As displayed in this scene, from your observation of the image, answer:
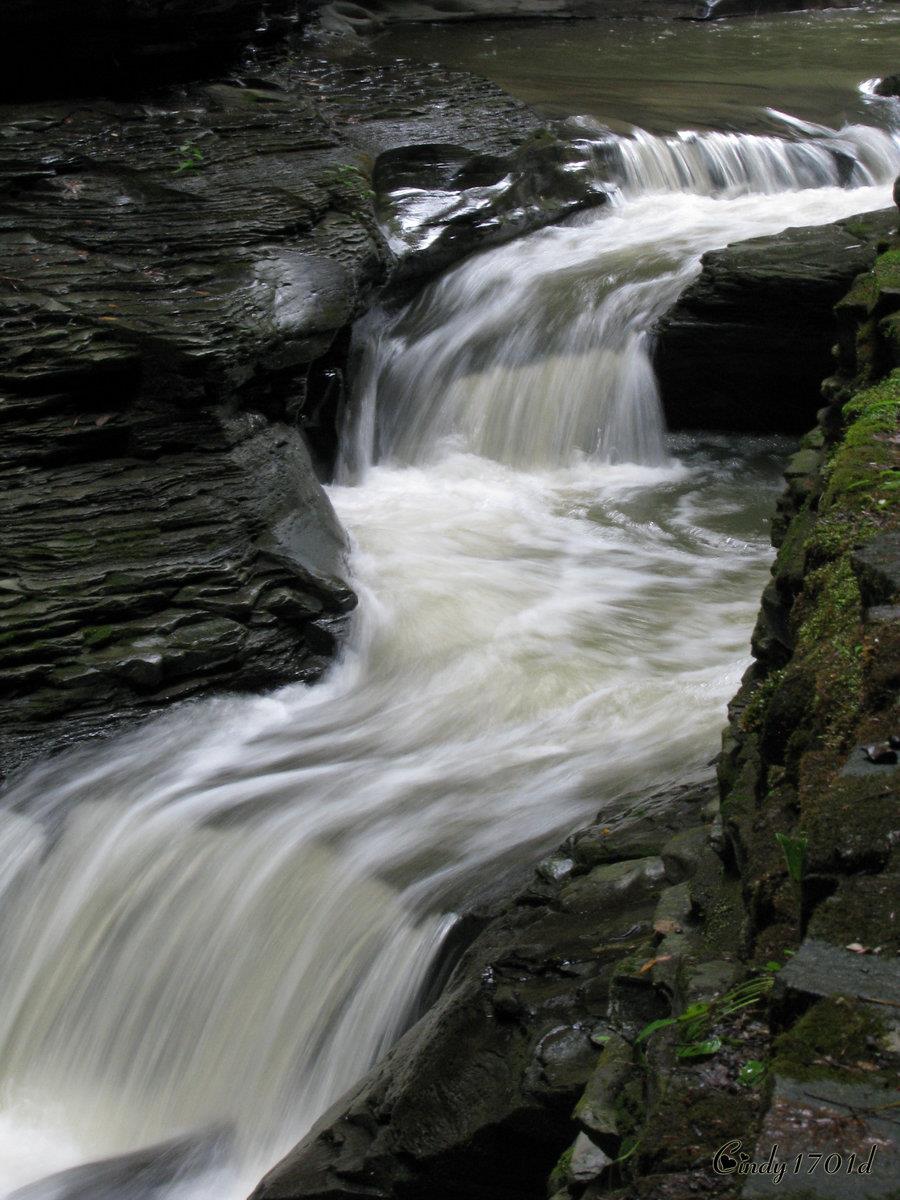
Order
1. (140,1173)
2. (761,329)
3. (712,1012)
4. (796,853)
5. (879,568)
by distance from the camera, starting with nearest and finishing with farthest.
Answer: (796,853) < (712,1012) < (879,568) < (140,1173) < (761,329)

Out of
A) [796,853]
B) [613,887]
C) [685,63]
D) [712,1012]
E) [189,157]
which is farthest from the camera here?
[685,63]

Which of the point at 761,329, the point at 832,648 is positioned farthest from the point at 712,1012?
the point at 761,329

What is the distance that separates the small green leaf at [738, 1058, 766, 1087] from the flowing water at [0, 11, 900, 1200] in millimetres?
2473

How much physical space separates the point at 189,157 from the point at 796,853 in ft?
31.1

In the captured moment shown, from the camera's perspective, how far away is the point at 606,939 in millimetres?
3893

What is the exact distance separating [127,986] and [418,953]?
1.26m

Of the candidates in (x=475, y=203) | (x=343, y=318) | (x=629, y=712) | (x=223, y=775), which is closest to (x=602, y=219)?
(x=475, y=203)

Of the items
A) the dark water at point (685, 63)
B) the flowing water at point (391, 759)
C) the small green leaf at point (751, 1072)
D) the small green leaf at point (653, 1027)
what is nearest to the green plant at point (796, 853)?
the small green leaf at point (751, 1072)

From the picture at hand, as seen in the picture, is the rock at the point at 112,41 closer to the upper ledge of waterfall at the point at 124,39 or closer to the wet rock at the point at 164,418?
the upper ledge of waterfall at the point at 124,39

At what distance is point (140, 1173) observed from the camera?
15.0 feet

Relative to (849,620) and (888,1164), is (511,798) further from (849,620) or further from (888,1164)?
(888,1164)

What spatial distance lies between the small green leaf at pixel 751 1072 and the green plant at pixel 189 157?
9309 mm

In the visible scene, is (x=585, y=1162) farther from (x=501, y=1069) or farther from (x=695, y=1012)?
(x=501, y=1069)

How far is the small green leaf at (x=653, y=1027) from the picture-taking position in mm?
2698
